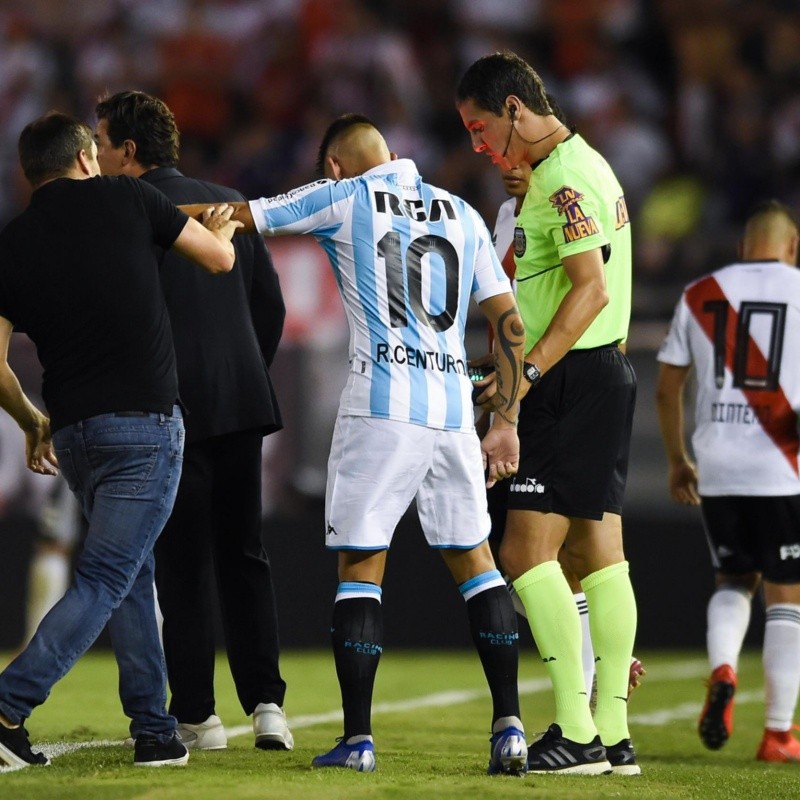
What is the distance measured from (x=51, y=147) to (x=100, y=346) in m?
0.64

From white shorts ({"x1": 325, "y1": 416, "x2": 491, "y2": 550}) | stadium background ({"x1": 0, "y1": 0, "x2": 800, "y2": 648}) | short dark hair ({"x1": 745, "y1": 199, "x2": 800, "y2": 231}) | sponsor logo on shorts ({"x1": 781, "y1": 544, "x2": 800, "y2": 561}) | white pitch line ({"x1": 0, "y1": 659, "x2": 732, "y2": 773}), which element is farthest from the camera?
stadium background ({"x1": 0, "y1": 0, "x2": 800, "y2": 648})

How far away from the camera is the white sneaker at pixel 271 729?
5.11m

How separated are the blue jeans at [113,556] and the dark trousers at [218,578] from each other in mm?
665

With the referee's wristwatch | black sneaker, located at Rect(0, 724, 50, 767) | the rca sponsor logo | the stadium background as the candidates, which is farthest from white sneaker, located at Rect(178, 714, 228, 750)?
the stadium background

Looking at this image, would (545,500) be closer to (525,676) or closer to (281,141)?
(525,676)

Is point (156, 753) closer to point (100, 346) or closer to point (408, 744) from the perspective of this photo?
point (100, 346)

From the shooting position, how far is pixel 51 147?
4430 millimetres

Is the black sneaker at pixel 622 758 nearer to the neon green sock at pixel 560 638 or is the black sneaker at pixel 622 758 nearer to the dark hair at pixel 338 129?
the neon green sock at pixel 560 638

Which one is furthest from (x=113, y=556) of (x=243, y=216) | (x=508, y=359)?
(x=508, y=359)

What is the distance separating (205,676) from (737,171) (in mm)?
8378

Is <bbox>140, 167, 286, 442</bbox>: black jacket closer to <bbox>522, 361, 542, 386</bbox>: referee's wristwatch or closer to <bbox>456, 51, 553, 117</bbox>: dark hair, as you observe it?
<bbox>456, 51, 553, 117</bbox>: dark hair

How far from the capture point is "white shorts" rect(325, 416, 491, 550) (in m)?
4.41

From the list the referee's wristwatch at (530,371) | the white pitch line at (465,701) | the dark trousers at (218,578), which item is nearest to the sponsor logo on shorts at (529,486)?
the referee's wristwatch at (530,371)

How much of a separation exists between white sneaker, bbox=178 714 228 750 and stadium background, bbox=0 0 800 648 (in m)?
4.72
